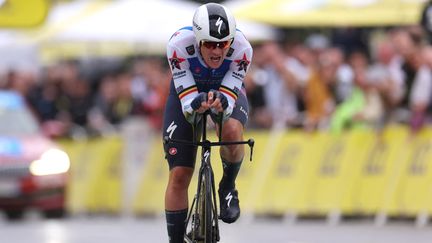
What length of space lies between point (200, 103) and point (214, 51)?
451 mm

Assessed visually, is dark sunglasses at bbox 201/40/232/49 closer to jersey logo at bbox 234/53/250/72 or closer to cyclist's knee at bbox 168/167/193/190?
jersey logo at bbox 234/53/250/72

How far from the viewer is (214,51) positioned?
39.9ft

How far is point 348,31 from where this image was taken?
2567 cm

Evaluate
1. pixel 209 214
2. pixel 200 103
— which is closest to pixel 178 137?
pixel 200 103

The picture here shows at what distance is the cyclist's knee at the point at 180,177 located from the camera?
12578 mm

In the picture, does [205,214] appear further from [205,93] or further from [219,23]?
[219,23]

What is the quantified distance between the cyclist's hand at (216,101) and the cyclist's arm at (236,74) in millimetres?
311

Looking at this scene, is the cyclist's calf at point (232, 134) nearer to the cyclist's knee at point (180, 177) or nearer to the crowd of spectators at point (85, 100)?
the cyclist's knee at point (180, 177)

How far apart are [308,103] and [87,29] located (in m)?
9.89

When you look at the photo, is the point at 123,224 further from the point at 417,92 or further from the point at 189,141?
the point at 189,141

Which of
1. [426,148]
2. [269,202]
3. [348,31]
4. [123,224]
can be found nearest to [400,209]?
[426,148]

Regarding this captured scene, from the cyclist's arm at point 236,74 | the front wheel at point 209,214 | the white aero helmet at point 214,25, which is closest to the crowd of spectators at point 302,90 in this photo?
the cyclist's arm at point 236,74

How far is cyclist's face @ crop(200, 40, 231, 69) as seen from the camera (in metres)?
12.2

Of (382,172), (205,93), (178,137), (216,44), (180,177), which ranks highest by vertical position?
(216,44)
